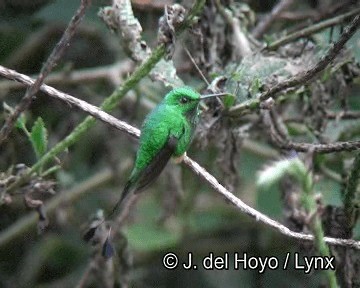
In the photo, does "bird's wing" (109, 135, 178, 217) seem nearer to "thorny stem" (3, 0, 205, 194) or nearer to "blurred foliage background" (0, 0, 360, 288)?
"thorny stem" (3, 0, 205, 194)

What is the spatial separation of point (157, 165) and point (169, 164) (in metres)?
0.75

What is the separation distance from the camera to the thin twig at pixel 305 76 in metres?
1.55

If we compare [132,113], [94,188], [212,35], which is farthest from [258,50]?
[94,188]

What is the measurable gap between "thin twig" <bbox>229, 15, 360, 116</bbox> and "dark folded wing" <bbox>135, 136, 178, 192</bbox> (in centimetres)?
24

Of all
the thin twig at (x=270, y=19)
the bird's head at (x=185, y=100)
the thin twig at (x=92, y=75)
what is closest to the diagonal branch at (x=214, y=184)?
the bird's head at (x=185, y=100)

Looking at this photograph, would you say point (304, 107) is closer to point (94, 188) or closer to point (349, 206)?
point (349, 206)

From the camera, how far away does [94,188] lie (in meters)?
2.95

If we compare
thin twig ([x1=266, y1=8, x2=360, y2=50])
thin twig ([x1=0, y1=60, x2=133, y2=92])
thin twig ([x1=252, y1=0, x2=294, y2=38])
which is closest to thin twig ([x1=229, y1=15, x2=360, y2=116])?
thin twig ([x1=266, y1=8, x2=360, y2=50])

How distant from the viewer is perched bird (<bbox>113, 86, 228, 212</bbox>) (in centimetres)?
172

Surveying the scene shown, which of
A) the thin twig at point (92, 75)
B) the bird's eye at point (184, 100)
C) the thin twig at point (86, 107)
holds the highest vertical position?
the thin twig at point (92, 75)

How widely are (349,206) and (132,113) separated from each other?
927 millimetres

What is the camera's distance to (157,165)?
5.57 feet

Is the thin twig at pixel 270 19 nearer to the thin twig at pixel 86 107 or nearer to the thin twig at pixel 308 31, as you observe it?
the thin twig at pixel 308 31

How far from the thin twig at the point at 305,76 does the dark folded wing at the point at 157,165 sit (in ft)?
0.79
